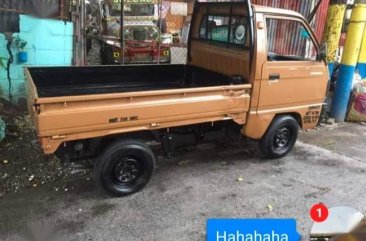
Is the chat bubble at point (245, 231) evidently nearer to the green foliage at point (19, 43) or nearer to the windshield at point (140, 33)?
the green foliage at point (19, 43)

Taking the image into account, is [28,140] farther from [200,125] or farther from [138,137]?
[200,125]

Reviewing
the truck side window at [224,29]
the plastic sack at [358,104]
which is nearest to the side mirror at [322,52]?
the truck side window at [224,29]

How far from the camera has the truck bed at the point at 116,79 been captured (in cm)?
477

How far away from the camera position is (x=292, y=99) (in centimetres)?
529

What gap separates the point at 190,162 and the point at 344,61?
4.01 m

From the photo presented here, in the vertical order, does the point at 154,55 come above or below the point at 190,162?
above

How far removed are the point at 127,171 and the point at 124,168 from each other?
7 centimetres

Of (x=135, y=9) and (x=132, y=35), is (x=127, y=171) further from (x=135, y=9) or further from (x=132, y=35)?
(x=135, y=9)

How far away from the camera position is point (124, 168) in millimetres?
4195

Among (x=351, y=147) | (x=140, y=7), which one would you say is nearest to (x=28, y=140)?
(x=351, y=147)

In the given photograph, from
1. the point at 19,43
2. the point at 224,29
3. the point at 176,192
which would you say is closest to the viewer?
the point at 176,192

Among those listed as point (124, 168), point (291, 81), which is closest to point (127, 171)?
point (124, 168)

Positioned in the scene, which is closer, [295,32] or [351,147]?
[351,147]

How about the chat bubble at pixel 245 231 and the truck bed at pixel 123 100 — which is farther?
the truck bed at pixel 123 100
